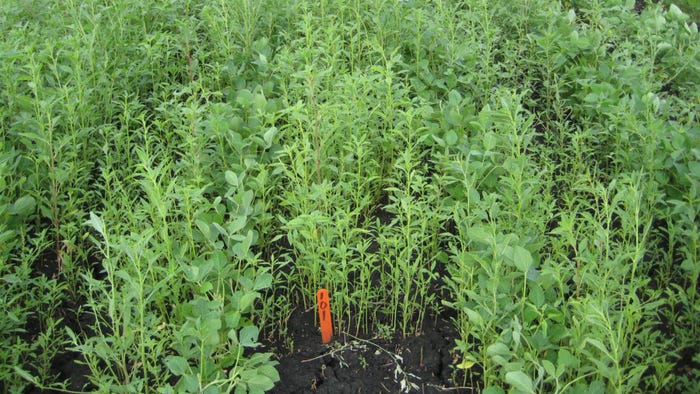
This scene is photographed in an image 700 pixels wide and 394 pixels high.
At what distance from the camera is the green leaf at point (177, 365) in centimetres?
245

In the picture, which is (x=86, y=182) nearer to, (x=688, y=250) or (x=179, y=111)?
(x=179, y=111)

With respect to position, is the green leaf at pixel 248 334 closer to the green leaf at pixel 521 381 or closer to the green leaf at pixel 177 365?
the green leaf at pixel 177 365

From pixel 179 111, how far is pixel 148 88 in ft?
3.09

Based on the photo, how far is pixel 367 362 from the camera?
2.89m

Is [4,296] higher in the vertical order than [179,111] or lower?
lower

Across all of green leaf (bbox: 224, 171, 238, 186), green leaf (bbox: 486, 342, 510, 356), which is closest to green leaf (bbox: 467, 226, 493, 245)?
green leaf (bbox: 486, 342, 510, 356)

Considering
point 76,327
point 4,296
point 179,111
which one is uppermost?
point 179,111

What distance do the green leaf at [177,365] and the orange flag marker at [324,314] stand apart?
1.94ft

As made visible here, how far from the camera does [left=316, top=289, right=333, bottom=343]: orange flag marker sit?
2.84 metres

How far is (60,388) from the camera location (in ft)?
9.23

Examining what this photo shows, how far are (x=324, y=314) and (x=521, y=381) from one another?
86cm

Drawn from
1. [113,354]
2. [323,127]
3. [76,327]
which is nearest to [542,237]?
[323,127]

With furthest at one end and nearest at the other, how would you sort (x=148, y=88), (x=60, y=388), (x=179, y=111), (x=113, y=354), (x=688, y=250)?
(x=148, y=88)
(x=179, y=111)
(x=688, y=250)
(x=60, y=388)
(x=113, y=354)

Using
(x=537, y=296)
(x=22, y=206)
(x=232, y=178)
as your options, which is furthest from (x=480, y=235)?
(x=22, y=206)
